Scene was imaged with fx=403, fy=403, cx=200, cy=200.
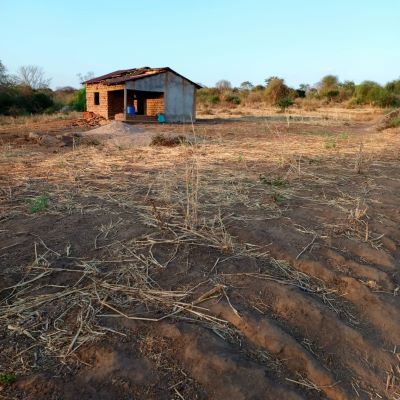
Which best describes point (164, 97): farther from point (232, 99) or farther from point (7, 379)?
point (232, 99)

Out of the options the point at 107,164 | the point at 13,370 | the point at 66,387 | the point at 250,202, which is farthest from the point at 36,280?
the point at 107,164

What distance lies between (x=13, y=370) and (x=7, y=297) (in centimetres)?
58

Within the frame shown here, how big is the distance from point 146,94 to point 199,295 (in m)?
19.8

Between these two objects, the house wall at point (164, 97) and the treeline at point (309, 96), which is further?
the treeline at point (309, 96)

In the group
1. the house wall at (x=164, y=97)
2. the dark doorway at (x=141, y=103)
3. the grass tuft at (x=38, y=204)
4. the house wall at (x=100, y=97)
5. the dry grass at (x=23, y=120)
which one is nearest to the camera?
the grass tuft at (x=38, y=204)

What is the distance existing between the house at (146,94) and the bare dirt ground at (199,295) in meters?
14.0

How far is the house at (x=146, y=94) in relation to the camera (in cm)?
1727

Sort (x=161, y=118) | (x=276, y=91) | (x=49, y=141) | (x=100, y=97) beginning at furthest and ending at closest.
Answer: (x=276, y=91) → (x=100, y=97) → (x=161, y=118) → (x=49, y=141)

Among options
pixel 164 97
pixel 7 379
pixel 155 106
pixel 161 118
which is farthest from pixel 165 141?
pixel 155 106

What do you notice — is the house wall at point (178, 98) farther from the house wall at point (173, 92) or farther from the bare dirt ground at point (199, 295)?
the bare dirt ground at point (199, 295)

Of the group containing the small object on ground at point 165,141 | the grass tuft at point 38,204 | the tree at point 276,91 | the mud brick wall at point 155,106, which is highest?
the tree at point 276,91

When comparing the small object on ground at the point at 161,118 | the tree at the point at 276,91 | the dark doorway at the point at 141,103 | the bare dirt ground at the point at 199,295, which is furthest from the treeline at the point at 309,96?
the bare dirt ground at the point at 199,295

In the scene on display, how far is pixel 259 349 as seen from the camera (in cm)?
185

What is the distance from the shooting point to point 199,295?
84.4 inches
